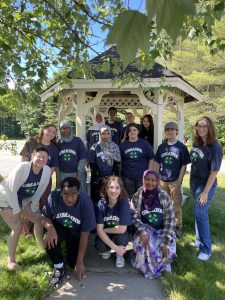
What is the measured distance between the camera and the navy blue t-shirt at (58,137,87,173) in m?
5.26

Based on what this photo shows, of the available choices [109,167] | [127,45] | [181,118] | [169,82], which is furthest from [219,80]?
[127,45]

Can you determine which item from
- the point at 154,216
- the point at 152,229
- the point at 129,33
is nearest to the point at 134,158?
the point at 154,216

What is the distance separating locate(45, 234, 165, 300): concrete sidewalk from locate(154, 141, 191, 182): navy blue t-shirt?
62.6 inches

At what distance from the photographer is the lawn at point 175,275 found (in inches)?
140

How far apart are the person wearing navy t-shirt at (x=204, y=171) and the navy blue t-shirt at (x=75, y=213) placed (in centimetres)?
152

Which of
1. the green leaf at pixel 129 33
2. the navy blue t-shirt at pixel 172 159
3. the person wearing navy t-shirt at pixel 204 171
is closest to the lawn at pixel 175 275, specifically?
the person wearing navy t-shirt at pixel 204 171

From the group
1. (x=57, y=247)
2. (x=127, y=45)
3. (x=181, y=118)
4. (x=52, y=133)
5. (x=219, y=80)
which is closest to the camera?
(x=127, y=45)

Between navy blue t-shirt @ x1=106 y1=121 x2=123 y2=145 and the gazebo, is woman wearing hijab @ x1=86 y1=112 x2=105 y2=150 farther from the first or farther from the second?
the gazebo

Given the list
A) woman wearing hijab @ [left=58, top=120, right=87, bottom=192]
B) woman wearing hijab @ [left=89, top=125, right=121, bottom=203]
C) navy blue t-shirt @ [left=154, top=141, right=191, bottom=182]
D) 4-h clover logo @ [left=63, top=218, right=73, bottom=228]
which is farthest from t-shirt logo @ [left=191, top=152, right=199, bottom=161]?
4-h clover logo @ [left=63, top=218, right=73, bottom=228]

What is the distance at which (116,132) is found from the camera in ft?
21.3

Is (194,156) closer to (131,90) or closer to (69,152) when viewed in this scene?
(69,152)

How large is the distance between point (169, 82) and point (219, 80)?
17134 millimetres

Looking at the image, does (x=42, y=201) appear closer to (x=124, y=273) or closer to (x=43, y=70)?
(x=124, y=273)

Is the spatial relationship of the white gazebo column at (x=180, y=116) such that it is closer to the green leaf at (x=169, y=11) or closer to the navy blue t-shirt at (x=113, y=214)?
the navy blue t-shirt at (x=113, y=214)
